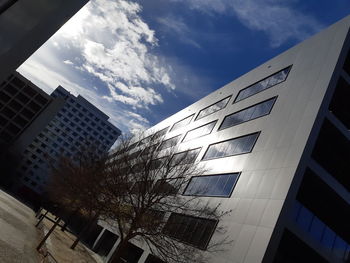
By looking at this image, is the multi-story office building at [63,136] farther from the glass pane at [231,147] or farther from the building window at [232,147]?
the glass pane at [231,147]

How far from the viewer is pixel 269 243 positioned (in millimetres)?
12531

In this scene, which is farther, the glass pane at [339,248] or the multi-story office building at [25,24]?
the glass pane at [339,248]

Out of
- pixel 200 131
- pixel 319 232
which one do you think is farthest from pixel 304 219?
pixel 200 131

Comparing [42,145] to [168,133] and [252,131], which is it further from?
[252,131]

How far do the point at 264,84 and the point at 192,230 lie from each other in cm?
Answer: 1377

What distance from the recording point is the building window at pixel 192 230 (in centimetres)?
1673

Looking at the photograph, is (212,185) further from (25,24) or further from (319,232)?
(25,24)

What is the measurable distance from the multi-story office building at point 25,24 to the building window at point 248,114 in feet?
64.7

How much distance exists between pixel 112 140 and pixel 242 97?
304ft

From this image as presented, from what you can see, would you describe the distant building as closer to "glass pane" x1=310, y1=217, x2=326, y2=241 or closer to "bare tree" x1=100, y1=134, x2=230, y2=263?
"bare tree" x1=100, y1=134, x2=230, y2=263

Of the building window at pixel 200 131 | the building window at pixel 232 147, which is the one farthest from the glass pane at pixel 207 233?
the building window at pixel 200 131

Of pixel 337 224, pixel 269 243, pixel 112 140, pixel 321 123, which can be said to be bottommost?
pixel 269 243

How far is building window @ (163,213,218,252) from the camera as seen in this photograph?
16.7 m

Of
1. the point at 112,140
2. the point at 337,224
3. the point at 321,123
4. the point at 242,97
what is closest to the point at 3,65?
the point at 321,123
